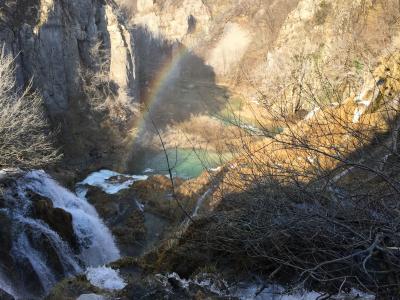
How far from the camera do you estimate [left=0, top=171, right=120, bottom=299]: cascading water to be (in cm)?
1039

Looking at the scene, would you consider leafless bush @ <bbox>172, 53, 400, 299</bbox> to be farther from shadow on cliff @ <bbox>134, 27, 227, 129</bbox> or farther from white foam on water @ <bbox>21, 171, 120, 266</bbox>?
shadow on cliff @ <bbox>134, 27, 227, 129</bbox>

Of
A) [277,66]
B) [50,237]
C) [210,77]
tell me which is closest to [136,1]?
[210,77]

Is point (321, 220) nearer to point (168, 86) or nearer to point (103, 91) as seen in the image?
point (103, 91)

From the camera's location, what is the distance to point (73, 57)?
2944 cm

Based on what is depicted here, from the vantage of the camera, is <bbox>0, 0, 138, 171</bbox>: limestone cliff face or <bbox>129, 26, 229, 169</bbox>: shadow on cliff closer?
<bbox>0, 0, 138, 171</bbox>: limestone cliff face

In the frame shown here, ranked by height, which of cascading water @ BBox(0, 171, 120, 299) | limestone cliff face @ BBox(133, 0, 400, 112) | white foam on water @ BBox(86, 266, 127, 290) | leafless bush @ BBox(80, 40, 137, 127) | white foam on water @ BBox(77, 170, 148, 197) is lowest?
white foam on water @ BBox(77, 170, 148, 197)

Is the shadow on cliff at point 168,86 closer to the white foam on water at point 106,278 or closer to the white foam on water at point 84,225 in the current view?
the white foam on water at point 84,225

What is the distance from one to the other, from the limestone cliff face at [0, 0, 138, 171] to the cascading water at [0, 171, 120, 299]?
9.42 metres

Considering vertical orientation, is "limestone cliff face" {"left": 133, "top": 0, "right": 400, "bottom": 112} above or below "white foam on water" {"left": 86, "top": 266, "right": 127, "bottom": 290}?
above

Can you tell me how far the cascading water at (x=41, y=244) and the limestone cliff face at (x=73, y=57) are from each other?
9.42m

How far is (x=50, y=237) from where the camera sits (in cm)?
1141

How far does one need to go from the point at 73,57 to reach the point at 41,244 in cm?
2089

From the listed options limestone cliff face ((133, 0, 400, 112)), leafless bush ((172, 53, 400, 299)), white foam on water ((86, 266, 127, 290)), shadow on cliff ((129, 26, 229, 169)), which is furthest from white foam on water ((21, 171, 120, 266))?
shadow on cliff ((129, 26, 229, 169))

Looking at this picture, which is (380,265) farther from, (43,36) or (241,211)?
(43,36)
